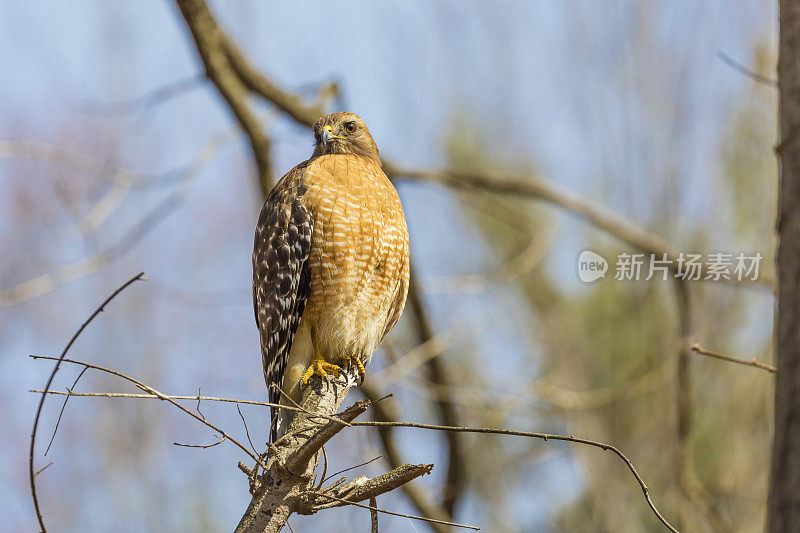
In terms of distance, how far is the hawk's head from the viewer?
173 inches

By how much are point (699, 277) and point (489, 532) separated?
3193 mm

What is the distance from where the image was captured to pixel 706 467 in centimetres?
937

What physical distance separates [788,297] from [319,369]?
1963mm

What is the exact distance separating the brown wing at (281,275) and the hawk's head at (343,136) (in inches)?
19.1

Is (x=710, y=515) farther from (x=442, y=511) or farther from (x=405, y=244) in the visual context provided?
(x=405, y=244)

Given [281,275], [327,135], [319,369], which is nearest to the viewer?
[319,369]

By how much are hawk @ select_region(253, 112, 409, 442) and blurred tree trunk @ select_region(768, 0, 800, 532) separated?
1.76m

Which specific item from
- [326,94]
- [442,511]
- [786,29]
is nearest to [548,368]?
[442,511]

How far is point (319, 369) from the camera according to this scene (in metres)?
3.73

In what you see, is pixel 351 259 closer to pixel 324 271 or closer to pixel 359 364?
pixel 324 271

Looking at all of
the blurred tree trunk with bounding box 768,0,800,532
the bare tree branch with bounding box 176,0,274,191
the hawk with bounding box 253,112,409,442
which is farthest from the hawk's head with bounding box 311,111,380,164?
the blurred tree trunk with bounding box 768,0,800,532

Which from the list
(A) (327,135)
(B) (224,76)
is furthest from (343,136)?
(B) (224,76)

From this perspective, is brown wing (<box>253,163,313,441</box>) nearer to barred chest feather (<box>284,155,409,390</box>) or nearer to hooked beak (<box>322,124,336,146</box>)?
barred chest feather (<box>284,155,409,390</box>)

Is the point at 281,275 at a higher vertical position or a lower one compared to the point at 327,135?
lower
